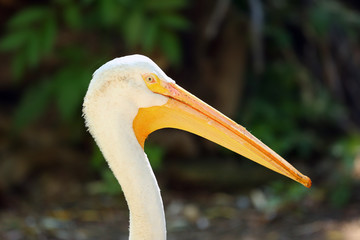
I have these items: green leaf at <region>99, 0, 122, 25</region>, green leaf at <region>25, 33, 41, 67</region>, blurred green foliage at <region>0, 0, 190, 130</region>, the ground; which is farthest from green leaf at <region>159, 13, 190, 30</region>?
the ground

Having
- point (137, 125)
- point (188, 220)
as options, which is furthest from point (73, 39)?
point (137, 125)

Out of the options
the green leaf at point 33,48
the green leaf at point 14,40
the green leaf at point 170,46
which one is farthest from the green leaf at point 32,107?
the green leaf at point 170,46

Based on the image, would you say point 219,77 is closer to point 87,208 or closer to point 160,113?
point 87,208

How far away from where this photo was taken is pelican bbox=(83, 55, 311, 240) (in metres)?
2.32

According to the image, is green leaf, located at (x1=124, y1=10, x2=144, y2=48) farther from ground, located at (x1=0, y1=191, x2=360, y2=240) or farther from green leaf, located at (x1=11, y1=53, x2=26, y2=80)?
ground, located at (x1=0, y1=191, x2=360, y2=240)

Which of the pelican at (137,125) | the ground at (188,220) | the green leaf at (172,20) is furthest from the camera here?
the green leaf at (172,20)

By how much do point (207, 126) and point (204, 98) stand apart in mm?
3997

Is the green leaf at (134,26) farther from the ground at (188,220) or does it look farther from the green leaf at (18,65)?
the ground at (188,220)

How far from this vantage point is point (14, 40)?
17.6ft

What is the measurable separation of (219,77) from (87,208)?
1.97 metres

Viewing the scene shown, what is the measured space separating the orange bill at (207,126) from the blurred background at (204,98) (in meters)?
2.65

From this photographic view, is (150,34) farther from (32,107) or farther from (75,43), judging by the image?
(32,107)

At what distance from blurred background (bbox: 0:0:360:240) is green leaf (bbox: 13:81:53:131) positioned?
13 mm

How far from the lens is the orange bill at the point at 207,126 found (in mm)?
2420
